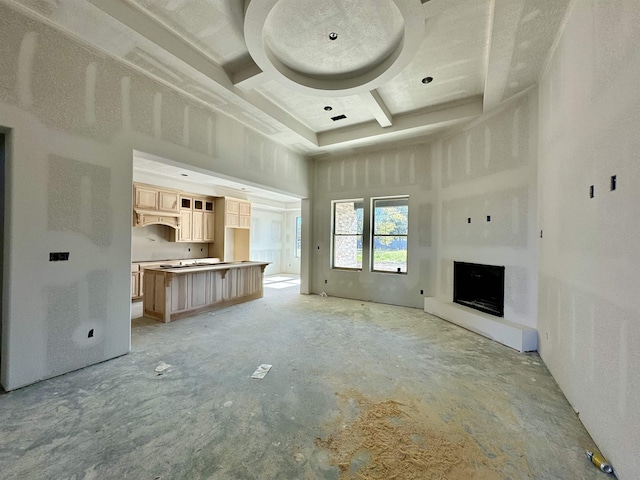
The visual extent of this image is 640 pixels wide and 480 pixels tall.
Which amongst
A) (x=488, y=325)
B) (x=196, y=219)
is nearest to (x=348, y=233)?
(x=488, y=325)

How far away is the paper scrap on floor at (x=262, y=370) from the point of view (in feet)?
8.57

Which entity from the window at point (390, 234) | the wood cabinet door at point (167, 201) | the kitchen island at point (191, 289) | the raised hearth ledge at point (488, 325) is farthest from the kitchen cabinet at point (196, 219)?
the raised hearth ledge at point (488, 325)

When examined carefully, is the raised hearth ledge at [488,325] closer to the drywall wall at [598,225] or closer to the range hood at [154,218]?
the drywall wall at [598,225]

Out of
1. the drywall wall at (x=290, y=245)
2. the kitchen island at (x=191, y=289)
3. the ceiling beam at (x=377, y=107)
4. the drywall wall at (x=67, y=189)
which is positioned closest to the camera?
the drywall wall at (x=67, y=189)

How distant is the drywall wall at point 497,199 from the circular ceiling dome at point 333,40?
6.65 ft

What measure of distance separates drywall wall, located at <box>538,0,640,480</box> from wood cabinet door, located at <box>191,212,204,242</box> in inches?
306

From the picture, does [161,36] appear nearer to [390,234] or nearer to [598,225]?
[598,225]

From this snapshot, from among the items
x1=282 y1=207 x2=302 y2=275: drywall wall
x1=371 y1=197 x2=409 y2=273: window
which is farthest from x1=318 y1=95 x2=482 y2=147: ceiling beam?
x1=282 y1=207 x2=302 y2=275: drywall wall

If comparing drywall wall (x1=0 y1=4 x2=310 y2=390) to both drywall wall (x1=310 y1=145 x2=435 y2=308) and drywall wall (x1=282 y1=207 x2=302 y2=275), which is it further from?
drywall wall (x1=282 y1=207 x2=302 y2=275)

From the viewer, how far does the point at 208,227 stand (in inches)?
310

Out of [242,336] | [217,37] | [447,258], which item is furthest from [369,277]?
[217,37]

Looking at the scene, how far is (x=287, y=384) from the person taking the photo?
2.46 meters

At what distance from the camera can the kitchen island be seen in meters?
4.39

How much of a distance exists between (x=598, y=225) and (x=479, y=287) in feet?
9.16
